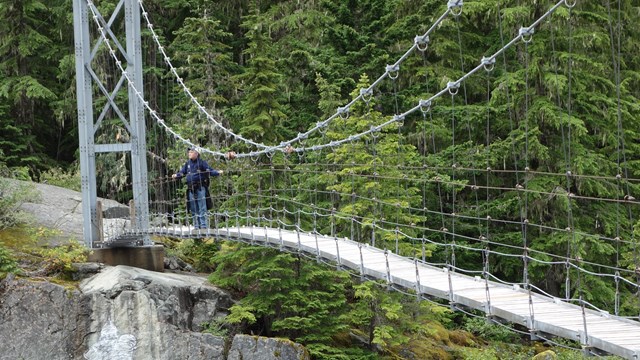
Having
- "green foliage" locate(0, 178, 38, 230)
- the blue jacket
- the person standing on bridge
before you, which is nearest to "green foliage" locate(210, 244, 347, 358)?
the person standing on bridge

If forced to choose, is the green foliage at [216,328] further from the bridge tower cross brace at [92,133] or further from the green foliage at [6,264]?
the green foliage at [6,264]

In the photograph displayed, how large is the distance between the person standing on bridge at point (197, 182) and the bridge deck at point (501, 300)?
2.08 metres

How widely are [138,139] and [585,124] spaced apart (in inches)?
279

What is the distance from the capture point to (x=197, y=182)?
1188cm

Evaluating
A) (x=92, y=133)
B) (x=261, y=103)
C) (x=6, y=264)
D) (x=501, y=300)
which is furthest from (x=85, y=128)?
(x=501, y=300)

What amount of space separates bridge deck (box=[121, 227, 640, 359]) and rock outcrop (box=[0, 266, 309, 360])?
2782mm

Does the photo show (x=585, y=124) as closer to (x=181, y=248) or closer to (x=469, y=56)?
(x=469, y=56)

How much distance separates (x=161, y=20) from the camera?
2055 cm

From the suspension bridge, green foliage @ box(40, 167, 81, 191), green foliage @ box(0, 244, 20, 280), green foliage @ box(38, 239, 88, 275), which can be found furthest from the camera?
green foliage @ box(40, 167, 81, 191)

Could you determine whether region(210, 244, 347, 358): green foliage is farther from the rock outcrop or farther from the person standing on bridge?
the person standing on bridge

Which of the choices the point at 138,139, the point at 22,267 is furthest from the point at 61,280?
the point at 138,139

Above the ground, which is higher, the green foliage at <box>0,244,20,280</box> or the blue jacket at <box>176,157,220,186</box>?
the blue jacket at <box>176,157,220,186</box>

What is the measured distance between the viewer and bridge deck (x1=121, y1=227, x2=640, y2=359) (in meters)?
6.05

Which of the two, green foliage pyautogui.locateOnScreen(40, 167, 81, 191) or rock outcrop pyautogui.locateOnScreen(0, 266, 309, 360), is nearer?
rock outcrop pyautogui.locateOnScreen(0, 266, 309, 360)
